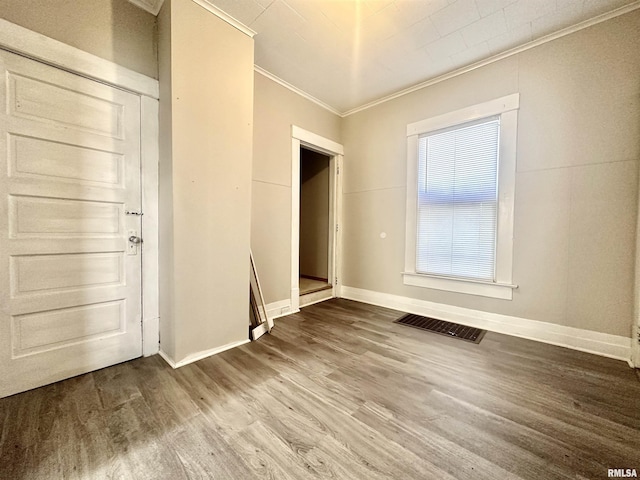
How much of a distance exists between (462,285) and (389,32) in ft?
8.75

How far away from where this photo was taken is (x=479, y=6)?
195 centimetres

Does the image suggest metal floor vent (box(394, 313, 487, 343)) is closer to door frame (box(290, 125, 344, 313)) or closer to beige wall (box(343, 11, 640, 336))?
beige wall (box(343, 11, 640, 336))

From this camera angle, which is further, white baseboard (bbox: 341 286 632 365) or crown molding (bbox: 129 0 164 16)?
white baseboard (bbox: 341 286 632 365)

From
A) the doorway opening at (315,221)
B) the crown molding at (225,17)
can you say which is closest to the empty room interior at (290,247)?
the crown molding at (225,17)

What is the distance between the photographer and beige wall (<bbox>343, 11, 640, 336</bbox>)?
199 centimetres

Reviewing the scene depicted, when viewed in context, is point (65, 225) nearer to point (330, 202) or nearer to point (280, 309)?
point (280, 309)

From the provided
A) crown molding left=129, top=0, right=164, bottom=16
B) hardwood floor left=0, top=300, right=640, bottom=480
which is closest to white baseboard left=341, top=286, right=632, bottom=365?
hardwood floor left=0, top=300, right=640, bottom=480

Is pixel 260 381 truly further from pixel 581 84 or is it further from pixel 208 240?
pixel 581 84

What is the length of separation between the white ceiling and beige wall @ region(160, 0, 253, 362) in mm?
365

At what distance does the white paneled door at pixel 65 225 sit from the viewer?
1507 millimetres

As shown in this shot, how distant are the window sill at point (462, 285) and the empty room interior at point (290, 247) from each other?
0.02m

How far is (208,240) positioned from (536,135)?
3.18m

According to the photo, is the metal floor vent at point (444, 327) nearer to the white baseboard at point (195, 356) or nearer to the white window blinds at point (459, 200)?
the white window blinds at point (459, 200)

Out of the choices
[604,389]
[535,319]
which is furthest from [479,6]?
[604,389]
